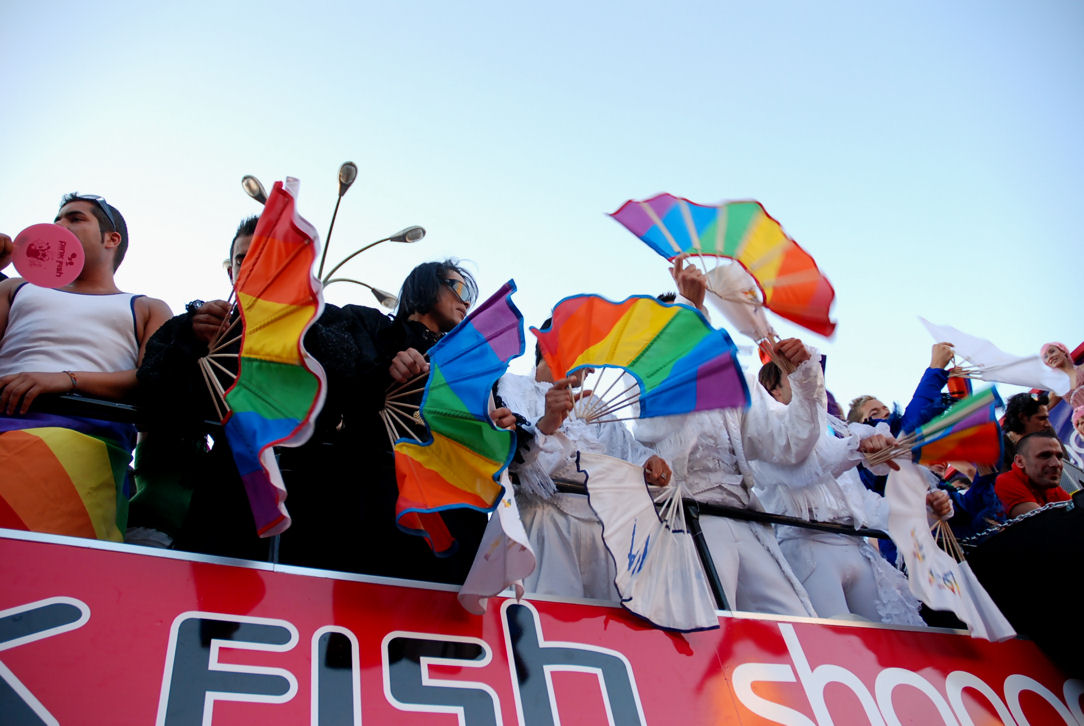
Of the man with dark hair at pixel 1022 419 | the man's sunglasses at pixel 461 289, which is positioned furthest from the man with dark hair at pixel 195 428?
the man with dark hair at pixel 1022 419

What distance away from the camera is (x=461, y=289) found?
140 inches

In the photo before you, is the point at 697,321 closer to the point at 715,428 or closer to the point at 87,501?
the point at 715,428

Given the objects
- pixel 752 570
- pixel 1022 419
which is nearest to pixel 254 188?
pixel 752 570

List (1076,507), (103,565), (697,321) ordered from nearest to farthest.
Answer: (103,565) < (697,321) < (1076,507)

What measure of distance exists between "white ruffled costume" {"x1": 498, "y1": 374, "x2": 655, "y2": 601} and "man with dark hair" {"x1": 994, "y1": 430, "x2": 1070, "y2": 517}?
2.37 metres

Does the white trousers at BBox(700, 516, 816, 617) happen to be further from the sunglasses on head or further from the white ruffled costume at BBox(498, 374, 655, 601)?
the sunglasses on head

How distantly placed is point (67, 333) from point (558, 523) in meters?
1.86

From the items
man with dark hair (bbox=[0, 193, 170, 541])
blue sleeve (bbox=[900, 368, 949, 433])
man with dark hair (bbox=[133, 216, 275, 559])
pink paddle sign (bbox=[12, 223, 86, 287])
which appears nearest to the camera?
man with dark hair (bbox=[0, 193, 170, 541])

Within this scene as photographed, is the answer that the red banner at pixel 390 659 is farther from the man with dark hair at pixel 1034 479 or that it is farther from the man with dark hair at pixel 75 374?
the man with dark hair at pixel 1034 479

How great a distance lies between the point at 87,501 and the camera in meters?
2.50

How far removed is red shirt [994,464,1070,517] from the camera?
4.48 m

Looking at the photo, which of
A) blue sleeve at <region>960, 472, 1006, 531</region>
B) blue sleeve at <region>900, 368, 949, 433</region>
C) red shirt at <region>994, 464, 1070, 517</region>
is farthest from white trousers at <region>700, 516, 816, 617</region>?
red shirt at <region>994, 464, 1070, 517</region>

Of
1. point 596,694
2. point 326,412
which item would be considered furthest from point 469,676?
point 326,412

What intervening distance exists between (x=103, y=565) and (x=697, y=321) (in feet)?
6.95
